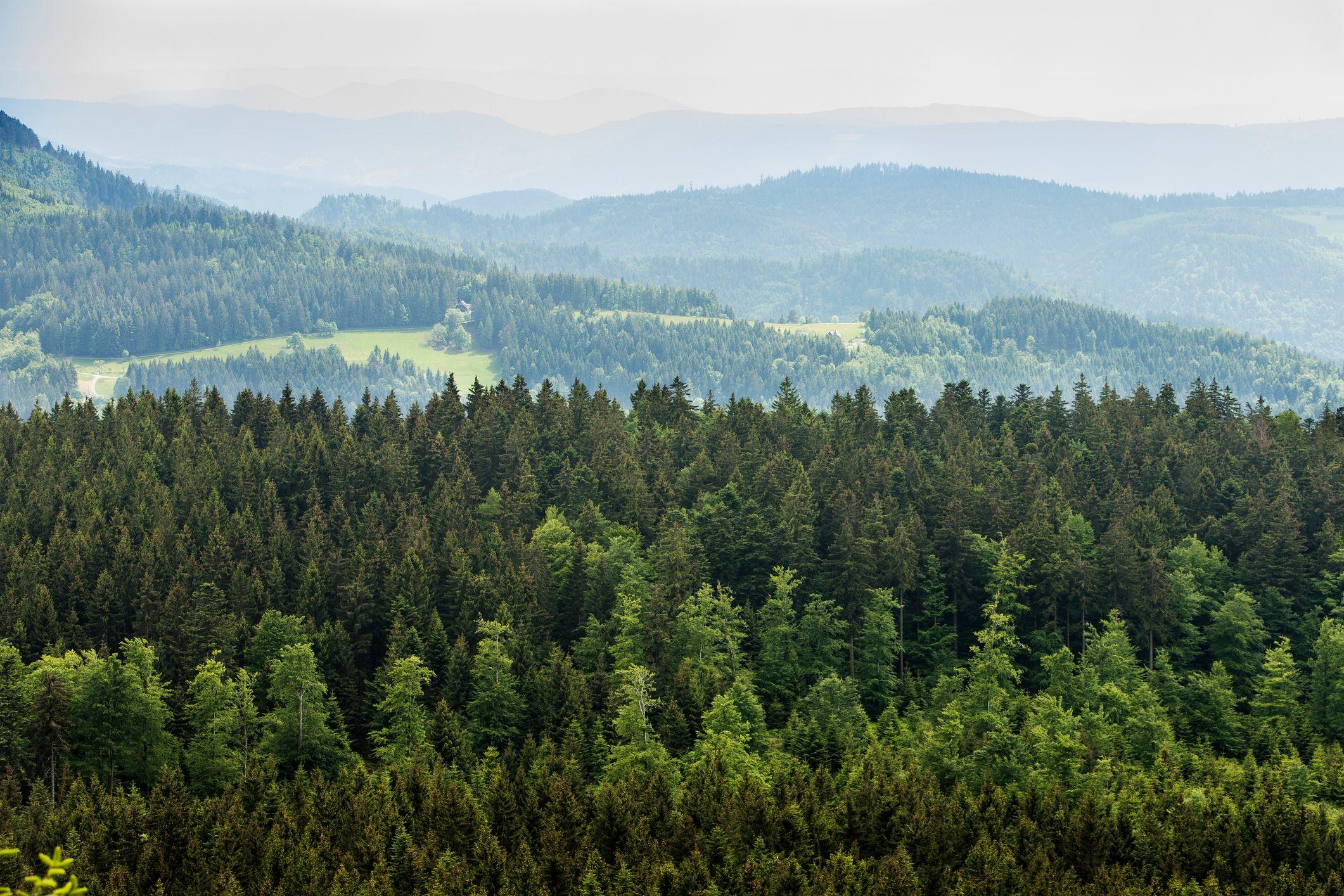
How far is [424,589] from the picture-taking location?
9762 centimetres

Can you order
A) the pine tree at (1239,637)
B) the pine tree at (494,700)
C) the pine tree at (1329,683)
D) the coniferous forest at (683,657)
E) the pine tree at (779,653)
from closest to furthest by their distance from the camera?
the coniferous forest at (683,657), the pine tree at (1329,683), the pine tree at (494,700), the pine tree at (779,653), the pine tree at (1239,637)

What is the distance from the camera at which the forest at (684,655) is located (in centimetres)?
6469

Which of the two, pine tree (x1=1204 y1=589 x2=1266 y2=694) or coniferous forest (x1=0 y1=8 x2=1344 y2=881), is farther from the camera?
pine tree (x1=1204 y1=589 x2=1266 y2=694)

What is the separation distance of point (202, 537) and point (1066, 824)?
78.6m

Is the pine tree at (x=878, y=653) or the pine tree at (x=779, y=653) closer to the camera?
the pine tree at (x=779, y=653)

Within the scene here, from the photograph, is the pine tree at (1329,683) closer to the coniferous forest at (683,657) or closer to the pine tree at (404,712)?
the coniferous forest at (683,657)

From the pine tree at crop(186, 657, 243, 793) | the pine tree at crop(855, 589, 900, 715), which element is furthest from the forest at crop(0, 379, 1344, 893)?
the pine tree at crop(855, 589, 900, 715)

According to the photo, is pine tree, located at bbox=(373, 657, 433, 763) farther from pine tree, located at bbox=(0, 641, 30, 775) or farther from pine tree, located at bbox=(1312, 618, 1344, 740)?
pine tree, located at bbox=(1312, 618, 1344, 740)

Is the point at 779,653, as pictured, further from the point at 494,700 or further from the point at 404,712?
the point at 404,712

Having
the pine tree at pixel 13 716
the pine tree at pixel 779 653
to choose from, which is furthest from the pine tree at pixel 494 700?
A: the pine tree at pixel 13 716

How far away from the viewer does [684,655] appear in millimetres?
92500

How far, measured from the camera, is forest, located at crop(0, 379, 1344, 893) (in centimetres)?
6469

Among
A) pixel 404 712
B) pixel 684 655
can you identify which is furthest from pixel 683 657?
pixel 404 712

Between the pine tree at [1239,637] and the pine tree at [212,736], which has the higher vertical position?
the pine tree at [1239,637]
